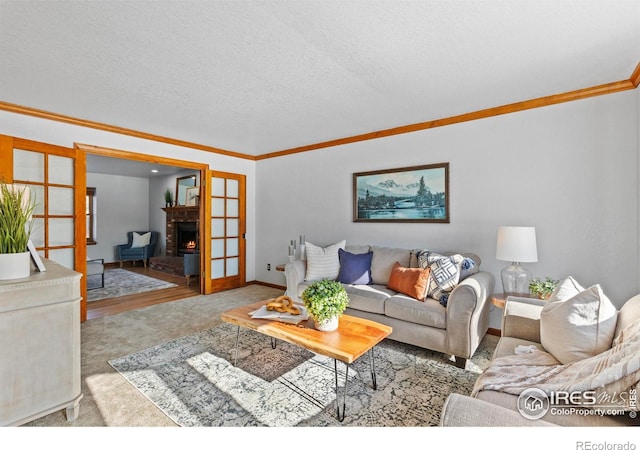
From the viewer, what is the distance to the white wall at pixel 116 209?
7.43m

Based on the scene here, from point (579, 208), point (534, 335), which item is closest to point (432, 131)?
point (579, 208)

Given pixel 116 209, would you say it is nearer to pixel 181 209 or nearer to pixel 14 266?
pixel 181 209

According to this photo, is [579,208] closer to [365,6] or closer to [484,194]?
[484,194]

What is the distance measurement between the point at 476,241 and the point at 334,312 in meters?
2.08

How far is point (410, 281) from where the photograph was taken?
2898 millimetres

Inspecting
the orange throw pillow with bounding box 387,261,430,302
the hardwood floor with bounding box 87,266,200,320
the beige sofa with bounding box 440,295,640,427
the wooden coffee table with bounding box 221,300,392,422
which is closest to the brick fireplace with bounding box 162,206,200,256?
the hardwood floor with bounding box 87,266,200,320

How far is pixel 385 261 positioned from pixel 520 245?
1.35 meters

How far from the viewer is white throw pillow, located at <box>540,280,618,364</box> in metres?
1.39

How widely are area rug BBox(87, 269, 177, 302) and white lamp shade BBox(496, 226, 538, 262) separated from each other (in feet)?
17.3

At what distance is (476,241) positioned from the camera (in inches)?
129

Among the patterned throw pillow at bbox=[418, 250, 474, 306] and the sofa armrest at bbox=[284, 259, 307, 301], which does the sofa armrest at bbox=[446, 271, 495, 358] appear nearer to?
the patterned throw pillow at bbox=[418, 250, 474, 306]

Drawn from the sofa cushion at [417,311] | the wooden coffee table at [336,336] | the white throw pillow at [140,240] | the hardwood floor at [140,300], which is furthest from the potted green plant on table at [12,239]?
the white throw pillow at [140,240]

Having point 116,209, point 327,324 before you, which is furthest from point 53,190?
point 116,209
